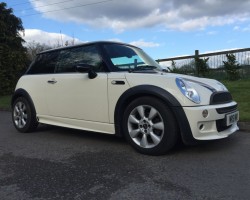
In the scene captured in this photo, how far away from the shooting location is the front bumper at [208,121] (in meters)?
4.19

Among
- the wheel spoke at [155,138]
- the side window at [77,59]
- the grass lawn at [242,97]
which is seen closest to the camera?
the wheel spoke at [155,138]

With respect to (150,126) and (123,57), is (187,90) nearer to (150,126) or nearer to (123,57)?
(150,126)

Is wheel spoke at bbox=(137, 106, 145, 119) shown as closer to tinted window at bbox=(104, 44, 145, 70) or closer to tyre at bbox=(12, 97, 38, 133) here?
tinted window at bbox=(104, 44, 145, 70)

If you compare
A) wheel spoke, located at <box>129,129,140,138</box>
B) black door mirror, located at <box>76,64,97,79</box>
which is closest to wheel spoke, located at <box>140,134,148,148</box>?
wheel spoke, located at <box>129,129,140,138</box>

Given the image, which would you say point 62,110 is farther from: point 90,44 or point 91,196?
point 91,196

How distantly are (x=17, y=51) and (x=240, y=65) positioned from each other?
11315 mm

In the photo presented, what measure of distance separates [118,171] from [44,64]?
3.17 metres

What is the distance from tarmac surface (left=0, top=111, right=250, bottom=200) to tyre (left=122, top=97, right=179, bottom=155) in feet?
0.48

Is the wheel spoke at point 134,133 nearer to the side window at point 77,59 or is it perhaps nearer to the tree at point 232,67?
the side window at point 77,59

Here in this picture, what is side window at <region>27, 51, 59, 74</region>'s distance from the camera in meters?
6.12

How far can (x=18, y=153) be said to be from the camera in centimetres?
493

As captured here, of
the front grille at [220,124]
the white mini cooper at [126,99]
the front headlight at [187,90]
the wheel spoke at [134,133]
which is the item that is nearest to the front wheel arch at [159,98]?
the white mini cooper at [126,99]

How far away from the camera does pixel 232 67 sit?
11.8 m

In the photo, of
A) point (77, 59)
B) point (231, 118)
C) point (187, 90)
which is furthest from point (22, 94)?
point (231, 118)
